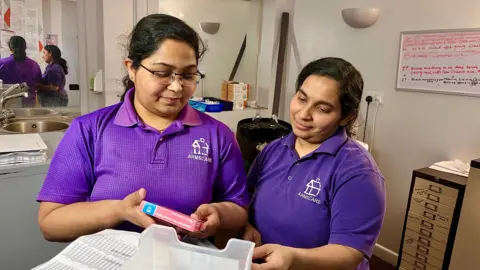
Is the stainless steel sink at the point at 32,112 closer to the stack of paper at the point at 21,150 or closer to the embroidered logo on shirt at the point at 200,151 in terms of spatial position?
the stack of paper at the point at 21,150

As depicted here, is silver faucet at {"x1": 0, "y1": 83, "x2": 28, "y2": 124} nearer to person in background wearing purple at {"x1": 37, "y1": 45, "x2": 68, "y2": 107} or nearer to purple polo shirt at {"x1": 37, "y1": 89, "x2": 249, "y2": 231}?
person in background wearing purple at {"x1": 37, "y1": 45, "x2": 68, "y2": 107}

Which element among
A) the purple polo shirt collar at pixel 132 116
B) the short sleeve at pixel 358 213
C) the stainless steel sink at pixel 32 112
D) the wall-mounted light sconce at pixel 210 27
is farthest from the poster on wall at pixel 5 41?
the short sleeve at pixel 358 213

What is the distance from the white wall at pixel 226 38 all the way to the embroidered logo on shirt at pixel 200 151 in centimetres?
269

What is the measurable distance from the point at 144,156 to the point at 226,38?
3.04 meters

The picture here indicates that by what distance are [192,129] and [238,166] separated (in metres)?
0.17

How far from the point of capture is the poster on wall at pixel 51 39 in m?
2.68

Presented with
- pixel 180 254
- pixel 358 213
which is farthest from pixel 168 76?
pixel 358 213

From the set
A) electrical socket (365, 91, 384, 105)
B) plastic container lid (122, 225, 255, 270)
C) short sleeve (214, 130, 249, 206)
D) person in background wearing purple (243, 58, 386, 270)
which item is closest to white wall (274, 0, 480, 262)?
electrical socket (365, 91, 384, 105)

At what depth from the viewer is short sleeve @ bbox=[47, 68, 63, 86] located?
2.72 m

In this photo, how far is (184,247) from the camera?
0.74m

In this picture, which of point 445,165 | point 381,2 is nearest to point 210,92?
point 381,2

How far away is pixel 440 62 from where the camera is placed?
7.92 ft

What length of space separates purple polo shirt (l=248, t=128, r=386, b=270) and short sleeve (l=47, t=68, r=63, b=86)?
2.25m

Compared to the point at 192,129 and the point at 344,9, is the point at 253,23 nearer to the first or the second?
the point at 344,9
